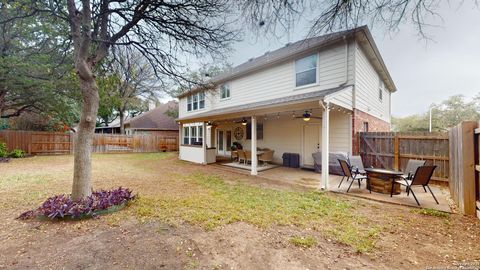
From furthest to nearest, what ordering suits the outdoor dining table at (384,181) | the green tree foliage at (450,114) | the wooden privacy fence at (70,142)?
the green tree foliage at (450,114)
the wooden privacy fence at (70,142)
the outdoor dining table at (384,181)

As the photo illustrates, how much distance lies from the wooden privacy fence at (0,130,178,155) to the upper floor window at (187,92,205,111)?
5.60m

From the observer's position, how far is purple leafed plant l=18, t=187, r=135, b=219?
12.5 feet

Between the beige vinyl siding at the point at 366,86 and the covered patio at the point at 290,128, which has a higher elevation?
the beige vinyl siding at the point at 366,86

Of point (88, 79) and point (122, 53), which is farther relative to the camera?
point (122, 53)

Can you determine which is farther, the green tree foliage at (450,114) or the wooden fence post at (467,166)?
the green tree foliage at (450,114)

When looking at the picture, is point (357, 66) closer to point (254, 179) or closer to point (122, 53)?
point (254, 179)

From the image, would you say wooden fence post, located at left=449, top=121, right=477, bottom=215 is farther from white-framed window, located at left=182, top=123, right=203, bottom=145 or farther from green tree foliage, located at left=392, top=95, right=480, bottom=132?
green tree foliage, located at left=392, top=95, right=480, bottom=132

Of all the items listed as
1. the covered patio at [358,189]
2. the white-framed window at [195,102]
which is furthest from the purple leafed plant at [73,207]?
the white-framed window at [195,102]

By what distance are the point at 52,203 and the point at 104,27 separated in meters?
3.94

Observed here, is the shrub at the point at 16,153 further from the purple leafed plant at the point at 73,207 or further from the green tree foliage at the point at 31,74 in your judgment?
the purple leafed plant at the point at 73,207

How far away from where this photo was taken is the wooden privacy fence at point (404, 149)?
22.2 ft

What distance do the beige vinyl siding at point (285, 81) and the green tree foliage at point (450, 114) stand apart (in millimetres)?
23692

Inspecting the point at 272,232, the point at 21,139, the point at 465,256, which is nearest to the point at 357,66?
the point at 465,256

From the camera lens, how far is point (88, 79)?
4.25 metres
